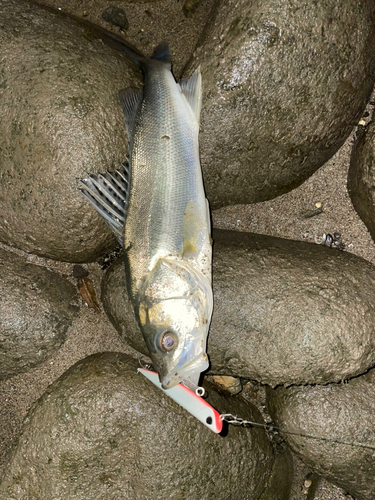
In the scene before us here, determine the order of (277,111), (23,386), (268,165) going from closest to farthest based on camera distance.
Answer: (277,111)
(268,165)
(23,386)

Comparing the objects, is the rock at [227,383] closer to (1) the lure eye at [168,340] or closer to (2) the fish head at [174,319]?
(2) the fish head at [174,319]

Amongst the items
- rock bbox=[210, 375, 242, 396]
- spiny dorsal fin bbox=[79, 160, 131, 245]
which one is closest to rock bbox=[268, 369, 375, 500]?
rock bbox=[210, 375, 242, 396]

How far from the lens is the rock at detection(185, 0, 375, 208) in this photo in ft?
10.1

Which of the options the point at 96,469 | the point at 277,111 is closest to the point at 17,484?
the point at 96,469

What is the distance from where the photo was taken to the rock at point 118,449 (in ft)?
11.0

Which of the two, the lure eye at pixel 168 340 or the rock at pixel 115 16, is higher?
the rock at pixel 115 16

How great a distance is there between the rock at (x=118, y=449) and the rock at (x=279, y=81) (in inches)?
76.9

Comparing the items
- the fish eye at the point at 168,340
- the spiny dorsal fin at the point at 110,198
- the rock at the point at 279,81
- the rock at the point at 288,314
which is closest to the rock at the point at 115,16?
the rock at the point at 279,81

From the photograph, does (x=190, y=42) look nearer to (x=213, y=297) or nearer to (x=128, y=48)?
(x=128, y=48)

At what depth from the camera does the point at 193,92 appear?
10.6ft

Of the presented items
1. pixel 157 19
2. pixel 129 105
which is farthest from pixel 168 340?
pixel 157 19

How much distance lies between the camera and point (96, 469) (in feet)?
11.2

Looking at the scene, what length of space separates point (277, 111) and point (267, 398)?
97.5 inches

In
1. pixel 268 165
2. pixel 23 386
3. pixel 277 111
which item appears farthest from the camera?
pixel 23 386
